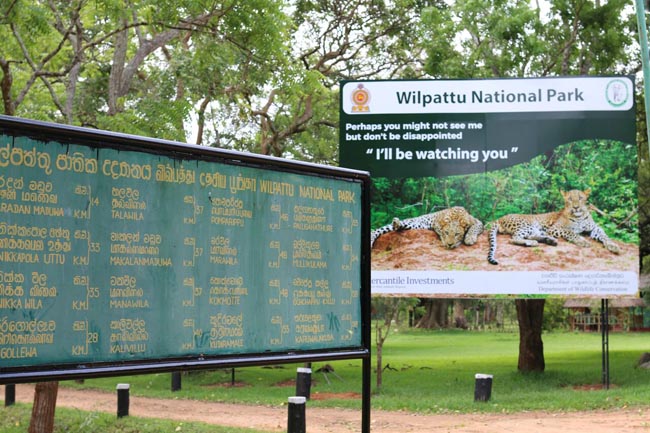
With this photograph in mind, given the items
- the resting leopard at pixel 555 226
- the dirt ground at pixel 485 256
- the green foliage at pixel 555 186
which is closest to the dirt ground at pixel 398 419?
the dirt ground at pixel 485 256

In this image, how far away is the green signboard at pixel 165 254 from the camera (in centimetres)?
486

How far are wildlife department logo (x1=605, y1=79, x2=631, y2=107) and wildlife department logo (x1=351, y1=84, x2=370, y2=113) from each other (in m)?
4.43

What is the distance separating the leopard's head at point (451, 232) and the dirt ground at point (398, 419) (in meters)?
3.39

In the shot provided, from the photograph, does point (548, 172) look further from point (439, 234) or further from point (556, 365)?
point (556, 365)

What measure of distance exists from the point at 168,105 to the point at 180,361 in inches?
312

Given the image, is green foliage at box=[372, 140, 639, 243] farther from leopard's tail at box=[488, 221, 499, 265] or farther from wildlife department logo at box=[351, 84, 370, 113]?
wildlife department logo at box=[351, 84, 370, 113]

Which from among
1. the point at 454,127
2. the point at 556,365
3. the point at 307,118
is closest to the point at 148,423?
the point at 454,127

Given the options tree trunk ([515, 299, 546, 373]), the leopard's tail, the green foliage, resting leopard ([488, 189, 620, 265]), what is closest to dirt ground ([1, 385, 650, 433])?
the leopard's tail

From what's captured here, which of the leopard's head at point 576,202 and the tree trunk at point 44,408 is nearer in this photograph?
the tree trunk at point 44,408

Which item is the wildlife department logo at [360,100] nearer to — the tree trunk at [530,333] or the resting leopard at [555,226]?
the resting leopard at [555,226]

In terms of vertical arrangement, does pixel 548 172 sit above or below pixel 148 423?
above

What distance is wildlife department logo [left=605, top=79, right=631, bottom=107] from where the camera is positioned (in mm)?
17953

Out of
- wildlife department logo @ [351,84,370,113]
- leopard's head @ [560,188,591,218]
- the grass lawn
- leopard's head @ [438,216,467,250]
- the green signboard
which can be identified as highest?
wildlife department logo @ [351,84,370,113]

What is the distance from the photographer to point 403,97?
1847 centimetres
